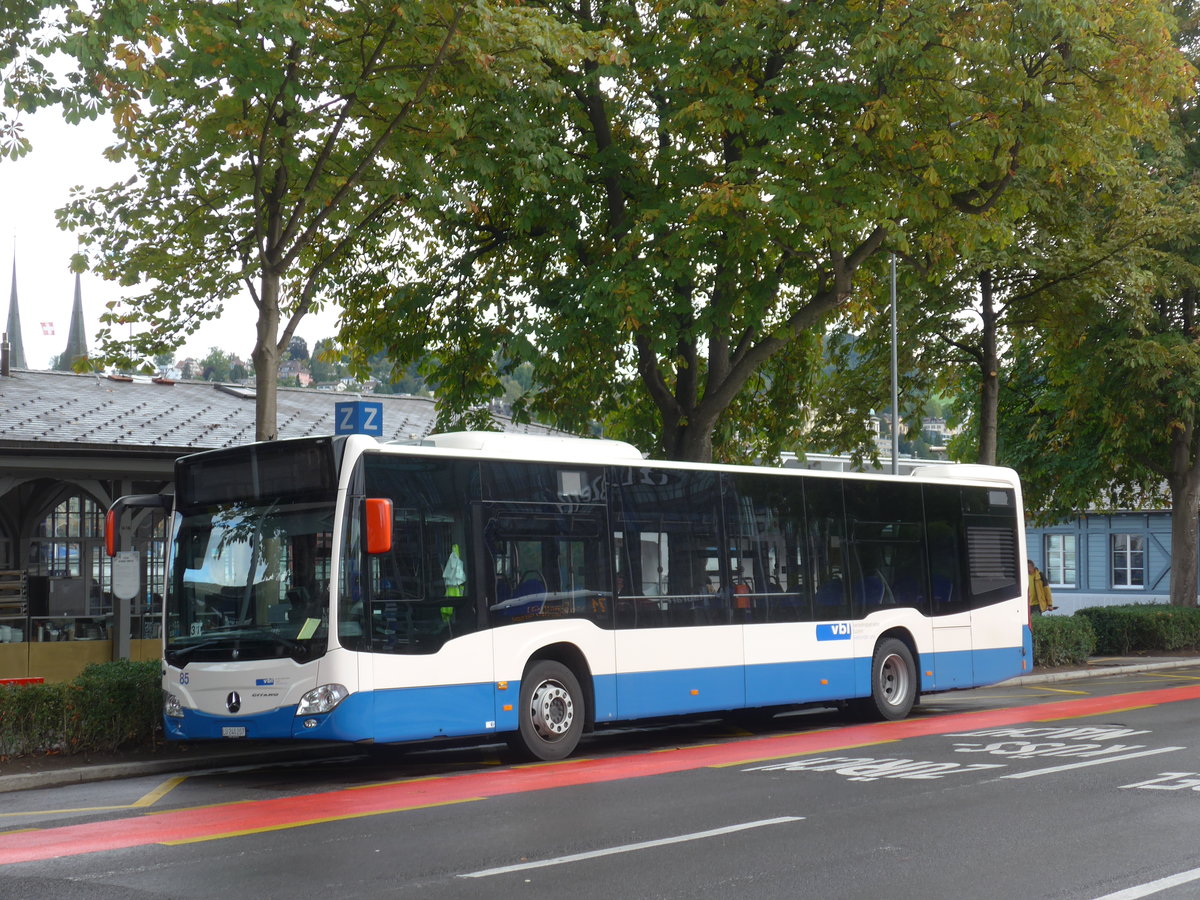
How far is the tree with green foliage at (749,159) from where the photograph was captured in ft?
56.7

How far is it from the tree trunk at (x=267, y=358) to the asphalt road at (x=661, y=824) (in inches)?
143

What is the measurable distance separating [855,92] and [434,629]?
30.0ft

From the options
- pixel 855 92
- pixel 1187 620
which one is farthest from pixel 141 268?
pixel 1187 620

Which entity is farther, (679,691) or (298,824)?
(679,691)

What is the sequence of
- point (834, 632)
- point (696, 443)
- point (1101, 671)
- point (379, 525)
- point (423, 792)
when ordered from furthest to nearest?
point (1101, 671) < point (696, 443) < point (834, 632) < point (379, 525) < point (423, 792)

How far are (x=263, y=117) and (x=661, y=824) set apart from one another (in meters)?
9.00

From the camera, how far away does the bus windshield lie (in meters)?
11.8

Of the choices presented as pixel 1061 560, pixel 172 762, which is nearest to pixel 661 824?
pixel 172 762

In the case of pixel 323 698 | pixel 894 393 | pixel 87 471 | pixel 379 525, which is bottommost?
pixel 323 698

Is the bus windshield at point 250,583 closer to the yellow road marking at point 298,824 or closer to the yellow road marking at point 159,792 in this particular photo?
the yellow road marking at point 159,792

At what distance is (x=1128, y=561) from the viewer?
5112 centimetres

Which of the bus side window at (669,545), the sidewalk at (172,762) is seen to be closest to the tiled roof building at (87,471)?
the bus side window at (669,545)

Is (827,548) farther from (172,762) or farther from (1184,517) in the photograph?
(1184,517)

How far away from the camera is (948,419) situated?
35.4 metres
